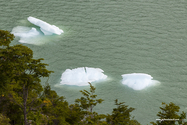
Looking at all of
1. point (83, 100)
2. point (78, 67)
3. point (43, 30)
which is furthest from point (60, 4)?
point (83, 100)

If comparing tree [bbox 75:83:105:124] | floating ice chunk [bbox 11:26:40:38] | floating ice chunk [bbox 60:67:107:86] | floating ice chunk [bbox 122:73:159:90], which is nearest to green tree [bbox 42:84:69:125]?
tree [bbox 75:83:105:124]

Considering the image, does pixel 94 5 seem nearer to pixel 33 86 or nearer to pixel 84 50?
pixel 84 50

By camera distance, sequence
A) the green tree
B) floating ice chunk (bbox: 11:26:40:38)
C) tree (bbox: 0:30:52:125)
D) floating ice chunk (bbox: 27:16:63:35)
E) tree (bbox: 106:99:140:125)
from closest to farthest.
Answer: tree (bbox: 0:30:52:125) < the green tree < tree (bbox: 106:99:140:125) < floating ice chunk (bbox: 27:16:63:35) < floating ice chunk (bbox: 11:26:40:38)

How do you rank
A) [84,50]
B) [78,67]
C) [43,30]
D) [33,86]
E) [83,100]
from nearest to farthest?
[33,86]
[83,100]
[78,67]
[84,50]
[43,30]

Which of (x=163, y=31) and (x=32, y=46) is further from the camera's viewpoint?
(x=163, y=31)

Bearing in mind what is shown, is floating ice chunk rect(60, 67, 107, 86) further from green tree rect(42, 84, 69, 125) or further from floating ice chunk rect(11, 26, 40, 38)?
floating ice chunk rect(11, 26, 40, 38)

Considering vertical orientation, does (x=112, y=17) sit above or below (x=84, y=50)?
above

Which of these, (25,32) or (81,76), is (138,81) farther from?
(25,32)
